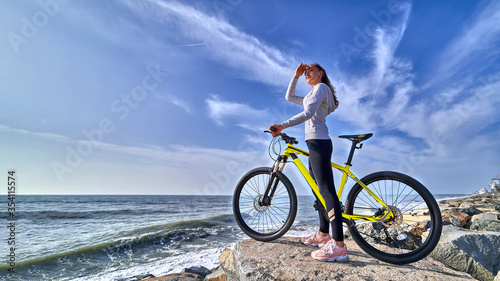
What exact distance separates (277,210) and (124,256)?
7876mm

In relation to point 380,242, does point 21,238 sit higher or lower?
lower

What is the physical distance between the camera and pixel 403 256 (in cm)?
283

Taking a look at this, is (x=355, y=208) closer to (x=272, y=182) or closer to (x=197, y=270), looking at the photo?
(x=272, y=182)

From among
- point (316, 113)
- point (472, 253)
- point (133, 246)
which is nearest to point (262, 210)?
point (316, 113)

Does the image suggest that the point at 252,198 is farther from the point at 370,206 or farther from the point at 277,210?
the point at 370,206

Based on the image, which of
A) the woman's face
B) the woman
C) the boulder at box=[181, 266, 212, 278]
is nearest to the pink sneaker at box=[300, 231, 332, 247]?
the woman

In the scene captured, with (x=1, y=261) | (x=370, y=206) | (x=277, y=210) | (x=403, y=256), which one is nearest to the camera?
(x=403, y=256)

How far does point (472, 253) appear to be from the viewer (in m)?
3.55

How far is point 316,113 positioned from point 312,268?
181 centimetres

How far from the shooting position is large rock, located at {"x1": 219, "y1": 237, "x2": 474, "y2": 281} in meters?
2.53

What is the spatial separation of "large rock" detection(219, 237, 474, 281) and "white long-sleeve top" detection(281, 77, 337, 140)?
1.51 m

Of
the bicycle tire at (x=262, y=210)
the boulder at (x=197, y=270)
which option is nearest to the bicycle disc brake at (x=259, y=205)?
the bicycle tire at (x=262, y=210)

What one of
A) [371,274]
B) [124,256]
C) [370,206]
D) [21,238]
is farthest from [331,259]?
[21,238]

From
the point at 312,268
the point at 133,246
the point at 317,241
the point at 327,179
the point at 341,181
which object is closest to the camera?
the point at 312,268
